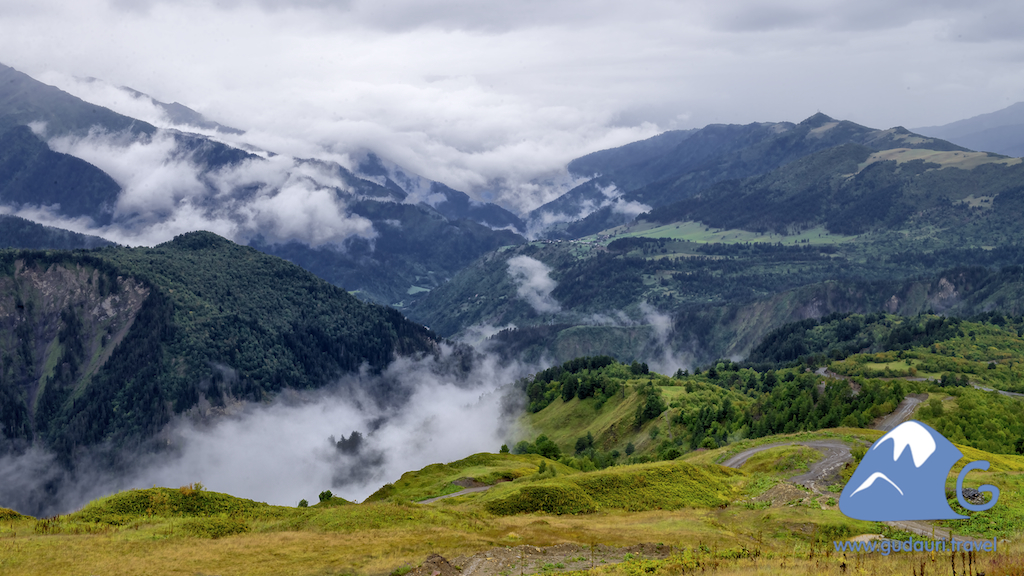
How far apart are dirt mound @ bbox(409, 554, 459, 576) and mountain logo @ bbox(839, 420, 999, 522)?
119ft

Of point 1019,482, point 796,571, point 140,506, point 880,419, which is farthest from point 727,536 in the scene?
point 880,419

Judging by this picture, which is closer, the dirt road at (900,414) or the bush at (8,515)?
the bush at (8,515)

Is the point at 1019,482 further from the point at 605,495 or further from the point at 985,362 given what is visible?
the point at 985,362

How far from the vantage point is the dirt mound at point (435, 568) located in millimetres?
48125

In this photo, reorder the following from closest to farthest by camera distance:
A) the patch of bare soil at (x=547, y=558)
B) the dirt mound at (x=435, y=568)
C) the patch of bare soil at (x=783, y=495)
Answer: the dirt mound at (x=435, y=568)
the patch of bare soil at (x=547, y=558)
the patch of bare soil at (x=783, y=495)

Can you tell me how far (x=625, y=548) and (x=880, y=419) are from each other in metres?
88.1

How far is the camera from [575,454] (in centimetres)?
17912

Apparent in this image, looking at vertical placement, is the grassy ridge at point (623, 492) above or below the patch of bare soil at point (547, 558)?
below

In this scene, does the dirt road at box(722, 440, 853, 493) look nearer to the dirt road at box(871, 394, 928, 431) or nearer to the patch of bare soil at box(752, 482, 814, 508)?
the patch of bare soil at box(752, 482, 814, 508)

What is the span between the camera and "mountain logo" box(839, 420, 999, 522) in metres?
53.3

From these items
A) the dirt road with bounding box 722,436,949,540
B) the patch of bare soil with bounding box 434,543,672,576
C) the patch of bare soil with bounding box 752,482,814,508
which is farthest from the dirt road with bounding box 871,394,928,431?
the patch of bare soil with bounding box 434,543,672,576

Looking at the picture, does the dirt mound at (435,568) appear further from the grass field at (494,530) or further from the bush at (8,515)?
the bush at (8,515)

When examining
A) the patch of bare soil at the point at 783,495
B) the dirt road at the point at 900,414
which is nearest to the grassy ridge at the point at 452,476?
the patch of bare soil at the point at 783,495

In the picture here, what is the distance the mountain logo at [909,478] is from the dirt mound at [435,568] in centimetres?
3638
